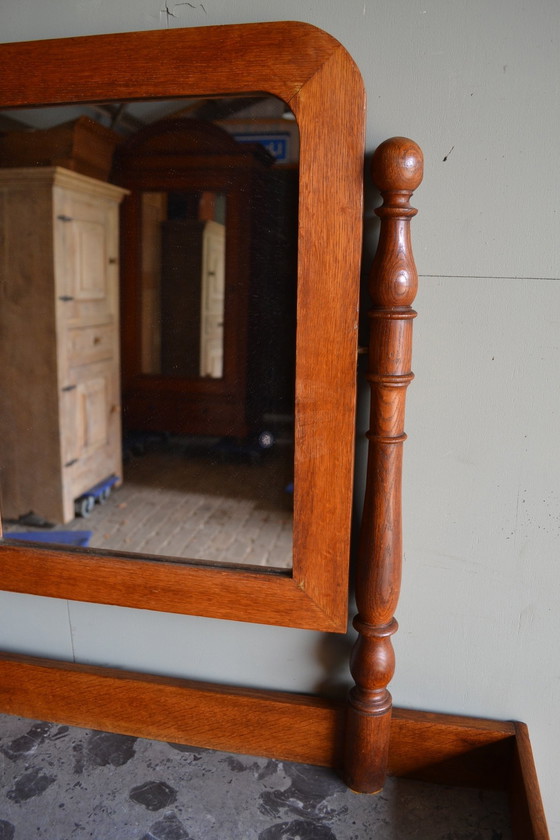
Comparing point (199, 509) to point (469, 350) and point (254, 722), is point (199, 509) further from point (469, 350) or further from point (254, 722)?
point (469, 350)

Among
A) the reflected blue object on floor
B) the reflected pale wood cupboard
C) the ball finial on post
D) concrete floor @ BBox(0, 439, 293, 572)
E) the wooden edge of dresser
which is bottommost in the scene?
the wooden edge of dresser

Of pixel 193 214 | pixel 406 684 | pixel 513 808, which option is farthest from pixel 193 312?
pixel 513 808

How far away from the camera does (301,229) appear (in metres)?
0.80

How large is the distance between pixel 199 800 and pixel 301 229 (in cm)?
72

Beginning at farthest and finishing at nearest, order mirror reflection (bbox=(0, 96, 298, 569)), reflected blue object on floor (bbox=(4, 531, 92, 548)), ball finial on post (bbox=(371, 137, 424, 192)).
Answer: reflected blue object on floor (bbox=(4, 531, 92, 548)) → mirror reflection (bbox=(0, 96, 298, 569)) → ball finial on post (bbox=(371, 137, 424, 192))

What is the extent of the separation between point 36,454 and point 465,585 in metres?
0.62

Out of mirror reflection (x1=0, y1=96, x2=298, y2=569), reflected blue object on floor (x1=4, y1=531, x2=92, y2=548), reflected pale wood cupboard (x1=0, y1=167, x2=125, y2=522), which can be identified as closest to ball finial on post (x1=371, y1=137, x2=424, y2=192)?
mirror reflection (x1=0, y1=96, x2=298, y2=569)

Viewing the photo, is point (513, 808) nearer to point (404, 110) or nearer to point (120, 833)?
point (120, 833)

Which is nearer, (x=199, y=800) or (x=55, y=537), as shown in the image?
(x=199, y=800)

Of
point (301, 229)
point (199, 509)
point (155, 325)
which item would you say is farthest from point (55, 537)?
point (301, 229)

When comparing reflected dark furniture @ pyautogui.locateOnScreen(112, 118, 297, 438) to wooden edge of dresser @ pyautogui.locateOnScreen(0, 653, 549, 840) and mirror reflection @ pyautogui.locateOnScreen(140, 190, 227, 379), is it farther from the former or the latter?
wooden edge of dresser @ pyautogui.locateOnScreen(0, 653, 549, 840)

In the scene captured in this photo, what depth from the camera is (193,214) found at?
0.85 meters

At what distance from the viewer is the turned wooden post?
0.75m

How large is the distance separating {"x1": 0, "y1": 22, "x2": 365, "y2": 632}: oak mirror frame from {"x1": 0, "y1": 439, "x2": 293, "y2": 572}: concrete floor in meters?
0.02
